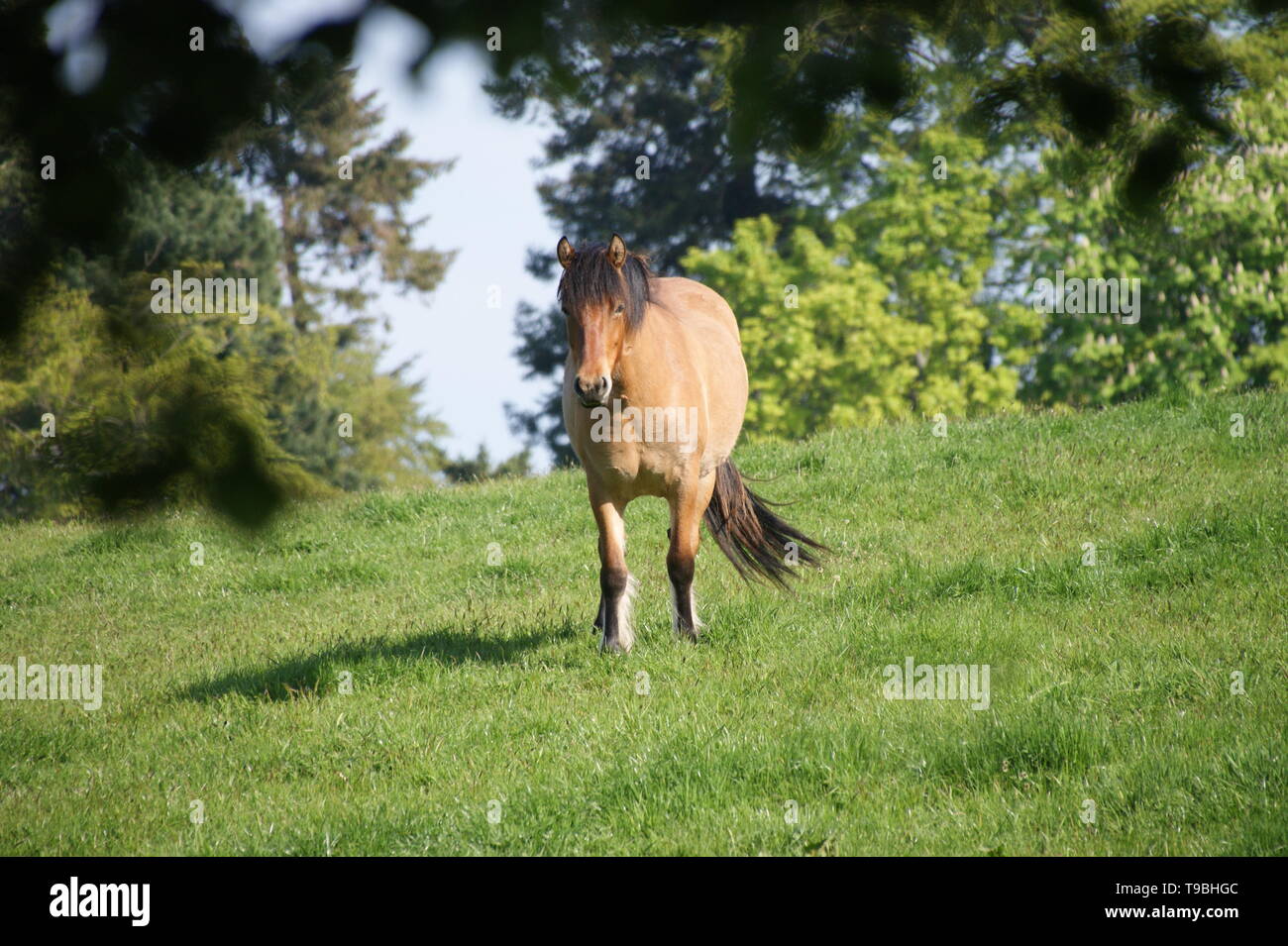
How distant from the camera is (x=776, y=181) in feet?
119

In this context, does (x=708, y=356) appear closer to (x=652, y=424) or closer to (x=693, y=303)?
(x=693, y=303)

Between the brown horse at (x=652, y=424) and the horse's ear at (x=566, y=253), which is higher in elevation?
the horse's ear at (x=566, y=253)

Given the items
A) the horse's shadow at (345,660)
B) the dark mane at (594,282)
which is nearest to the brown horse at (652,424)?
the dark mane at (594,282)

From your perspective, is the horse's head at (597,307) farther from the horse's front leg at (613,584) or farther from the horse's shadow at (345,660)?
the horse's shadow at (345,660)

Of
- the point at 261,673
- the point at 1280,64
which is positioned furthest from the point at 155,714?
the point at 1280,64

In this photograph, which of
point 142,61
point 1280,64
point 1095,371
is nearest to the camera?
point 142,61

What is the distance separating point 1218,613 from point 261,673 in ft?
21.9

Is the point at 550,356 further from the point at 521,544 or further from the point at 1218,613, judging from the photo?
the point at 1218,613

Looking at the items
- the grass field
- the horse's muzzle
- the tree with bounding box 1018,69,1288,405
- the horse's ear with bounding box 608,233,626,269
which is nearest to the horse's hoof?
the grass field

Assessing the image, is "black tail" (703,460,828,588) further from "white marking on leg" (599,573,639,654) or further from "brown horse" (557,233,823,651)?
"white marking on leg" (599,573,639,654)

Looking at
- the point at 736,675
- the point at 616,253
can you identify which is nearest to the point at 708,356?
the point at 616,253

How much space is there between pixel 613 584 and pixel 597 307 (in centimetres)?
206

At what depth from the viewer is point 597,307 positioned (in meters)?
7.27

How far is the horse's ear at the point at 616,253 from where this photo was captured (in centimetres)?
737
